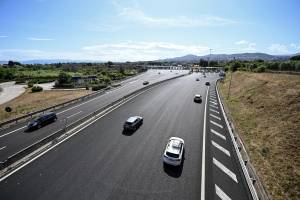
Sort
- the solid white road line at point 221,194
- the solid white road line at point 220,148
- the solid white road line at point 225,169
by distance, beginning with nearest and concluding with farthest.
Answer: the solid white road line at point 221,194
the solid white road line at point 225,169
the solid white road line at point 220,148

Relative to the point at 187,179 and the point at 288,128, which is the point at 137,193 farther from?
the point at 288,128

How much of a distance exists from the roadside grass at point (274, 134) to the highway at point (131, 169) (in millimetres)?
2415

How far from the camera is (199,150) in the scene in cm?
2383

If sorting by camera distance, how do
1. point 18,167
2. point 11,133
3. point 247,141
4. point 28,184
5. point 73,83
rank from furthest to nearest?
point 73,83
point 11,133
point 247,141
point 18,167
point 28,184

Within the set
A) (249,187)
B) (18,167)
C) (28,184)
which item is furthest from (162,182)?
(18,167)

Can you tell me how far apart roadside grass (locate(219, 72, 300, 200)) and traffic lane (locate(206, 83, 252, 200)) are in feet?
6.24

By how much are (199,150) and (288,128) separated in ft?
40.9

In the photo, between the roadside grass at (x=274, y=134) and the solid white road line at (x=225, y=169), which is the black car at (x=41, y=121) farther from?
the roadside grass at (x=274, y=134)

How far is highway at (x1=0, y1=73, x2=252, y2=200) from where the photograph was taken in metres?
16.7

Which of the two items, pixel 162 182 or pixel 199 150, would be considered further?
pixel 199 150

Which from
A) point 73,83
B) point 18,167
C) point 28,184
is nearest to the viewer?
point 28,184

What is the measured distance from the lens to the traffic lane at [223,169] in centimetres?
1678

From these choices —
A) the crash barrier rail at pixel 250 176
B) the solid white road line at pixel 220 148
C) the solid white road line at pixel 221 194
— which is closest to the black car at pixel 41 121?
the solid white road line at pixel 220 148

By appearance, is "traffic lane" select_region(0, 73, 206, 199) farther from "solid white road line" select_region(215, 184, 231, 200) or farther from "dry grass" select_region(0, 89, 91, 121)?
"dry grass" select_region(0, 89, 91, 121)
